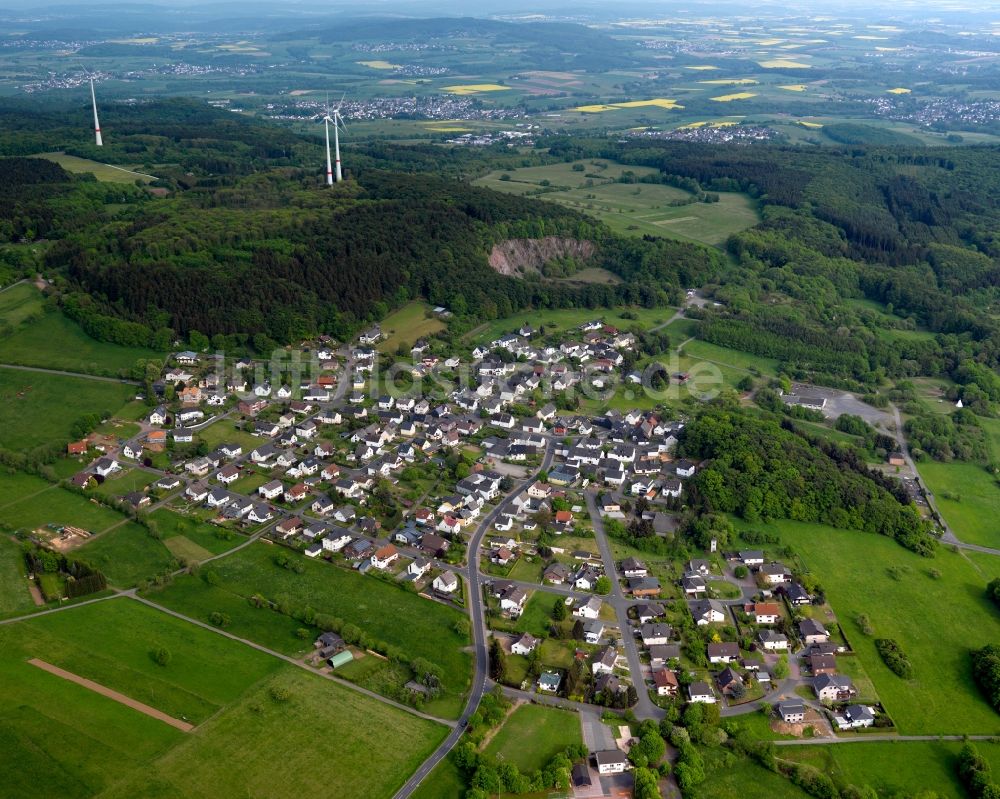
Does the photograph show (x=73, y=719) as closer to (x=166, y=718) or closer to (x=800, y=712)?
(x=166, y=718)

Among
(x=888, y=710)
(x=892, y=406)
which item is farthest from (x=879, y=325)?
(x=888, y=710)

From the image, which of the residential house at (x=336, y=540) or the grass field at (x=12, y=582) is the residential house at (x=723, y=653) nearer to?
the residential house at (x=336, y=540)

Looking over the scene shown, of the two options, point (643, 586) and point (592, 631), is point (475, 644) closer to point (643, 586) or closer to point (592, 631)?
point (592, 631)

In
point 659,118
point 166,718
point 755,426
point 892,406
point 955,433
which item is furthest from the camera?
point 659,118

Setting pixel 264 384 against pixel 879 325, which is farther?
pixel 879 325

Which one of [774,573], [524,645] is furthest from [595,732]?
[774,573]

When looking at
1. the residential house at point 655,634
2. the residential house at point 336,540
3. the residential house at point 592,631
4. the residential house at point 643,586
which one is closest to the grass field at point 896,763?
the residential house at point 655,634
